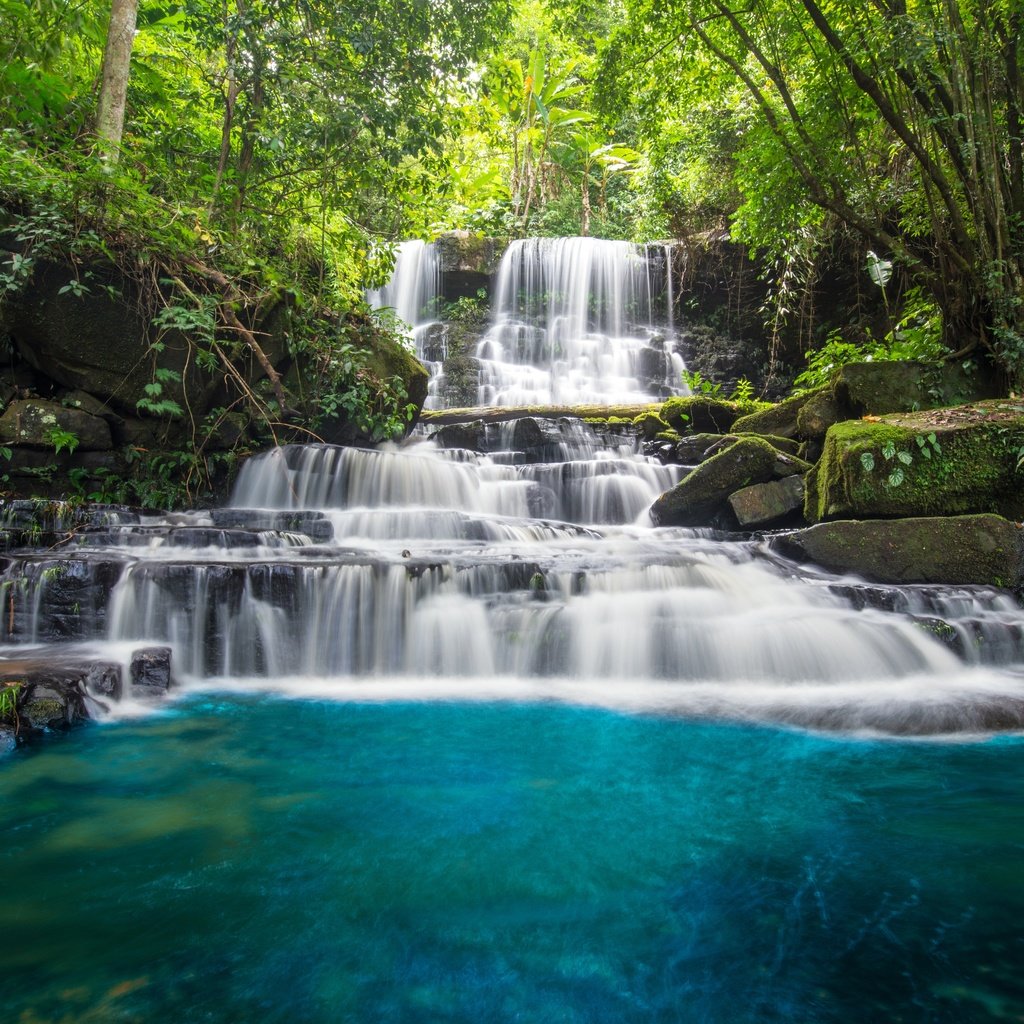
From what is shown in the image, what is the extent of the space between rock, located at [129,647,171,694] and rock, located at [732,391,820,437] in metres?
8.38

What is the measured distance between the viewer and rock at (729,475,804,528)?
26.1 ft

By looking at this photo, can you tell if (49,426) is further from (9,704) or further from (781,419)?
(781,419)

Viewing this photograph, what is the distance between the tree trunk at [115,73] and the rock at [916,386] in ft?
29.6

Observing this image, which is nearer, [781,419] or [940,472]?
[940,472]

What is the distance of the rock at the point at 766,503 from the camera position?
7.95 m

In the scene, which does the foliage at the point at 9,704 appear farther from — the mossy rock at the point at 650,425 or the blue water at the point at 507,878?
the mossy rock at the point at 650,425

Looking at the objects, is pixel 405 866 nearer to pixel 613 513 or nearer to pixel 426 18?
pixel 613 513

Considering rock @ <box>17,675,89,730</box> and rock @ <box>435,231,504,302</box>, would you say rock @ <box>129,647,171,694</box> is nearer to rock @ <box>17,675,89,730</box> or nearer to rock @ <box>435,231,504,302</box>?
rock @ <box>17,675,89,730</box>

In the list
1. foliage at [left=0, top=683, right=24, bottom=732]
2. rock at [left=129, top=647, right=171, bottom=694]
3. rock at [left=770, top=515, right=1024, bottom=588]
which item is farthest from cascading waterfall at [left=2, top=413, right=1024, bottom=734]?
foliage at [left=0, top=683, right=24, bottom=732]

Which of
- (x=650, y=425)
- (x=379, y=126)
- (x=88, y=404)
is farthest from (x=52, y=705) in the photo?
(x=650, y=425)

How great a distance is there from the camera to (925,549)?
245 inches

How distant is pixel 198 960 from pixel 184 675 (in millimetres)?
3549

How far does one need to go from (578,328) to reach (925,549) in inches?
460

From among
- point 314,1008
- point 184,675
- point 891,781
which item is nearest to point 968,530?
point 891,781
